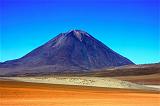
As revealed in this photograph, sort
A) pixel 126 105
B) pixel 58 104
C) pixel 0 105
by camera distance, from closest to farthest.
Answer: pixel 0 105
pixel 58 104
pixel 126 105

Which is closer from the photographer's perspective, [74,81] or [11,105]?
[11,105]

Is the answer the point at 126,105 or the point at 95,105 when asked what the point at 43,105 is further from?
the point at 126,105

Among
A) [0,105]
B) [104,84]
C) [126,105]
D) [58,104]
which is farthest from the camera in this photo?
[104,84]

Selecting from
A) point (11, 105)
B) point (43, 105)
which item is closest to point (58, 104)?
point (43, 105)

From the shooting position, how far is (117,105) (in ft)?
78.5

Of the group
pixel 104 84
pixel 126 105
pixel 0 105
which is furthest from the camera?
pixel 104 84

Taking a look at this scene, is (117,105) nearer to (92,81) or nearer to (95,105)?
(95,105)

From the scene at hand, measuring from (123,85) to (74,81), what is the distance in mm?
7561

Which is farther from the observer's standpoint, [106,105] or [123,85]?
[123,85]

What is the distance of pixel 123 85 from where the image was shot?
2493 inches

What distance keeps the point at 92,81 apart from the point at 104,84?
7.61 ft

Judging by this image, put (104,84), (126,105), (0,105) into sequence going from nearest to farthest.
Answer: (0,105)
(126,105)
(104,84)

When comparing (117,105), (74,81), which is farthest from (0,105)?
(74,81)

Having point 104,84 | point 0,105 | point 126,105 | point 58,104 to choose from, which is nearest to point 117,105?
point 126,105
